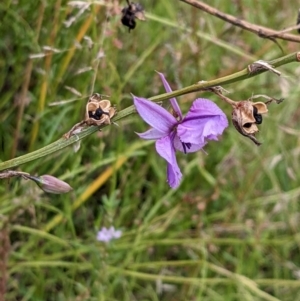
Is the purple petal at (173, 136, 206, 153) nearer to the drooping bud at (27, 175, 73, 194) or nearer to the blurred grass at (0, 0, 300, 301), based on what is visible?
the drooping bud at (27, 175, 73, 194)

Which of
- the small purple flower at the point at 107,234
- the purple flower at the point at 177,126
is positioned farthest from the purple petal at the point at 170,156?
the small purple flower at the point at 107,234

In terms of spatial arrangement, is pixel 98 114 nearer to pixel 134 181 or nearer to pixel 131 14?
pixel 131 14

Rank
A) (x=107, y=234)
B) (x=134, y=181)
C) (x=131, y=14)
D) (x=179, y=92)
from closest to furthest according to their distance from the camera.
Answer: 1. (x=179, y=92)
2. (x=131, y=14)
3. (x=107, y=234)
4. (x=134, y=181)

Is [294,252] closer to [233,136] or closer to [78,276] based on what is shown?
[233,136]

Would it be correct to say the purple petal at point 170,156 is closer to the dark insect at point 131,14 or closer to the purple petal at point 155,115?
the purple petal at point 155,115

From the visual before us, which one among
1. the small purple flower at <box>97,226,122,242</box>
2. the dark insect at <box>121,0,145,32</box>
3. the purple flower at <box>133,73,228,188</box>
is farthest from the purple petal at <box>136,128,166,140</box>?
the small purple flower at <box>97,226,122,242</box>

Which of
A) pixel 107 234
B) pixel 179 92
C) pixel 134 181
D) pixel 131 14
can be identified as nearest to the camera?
pixel 179 92

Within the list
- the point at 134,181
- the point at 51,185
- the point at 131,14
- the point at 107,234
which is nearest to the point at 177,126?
the point at 51,185
